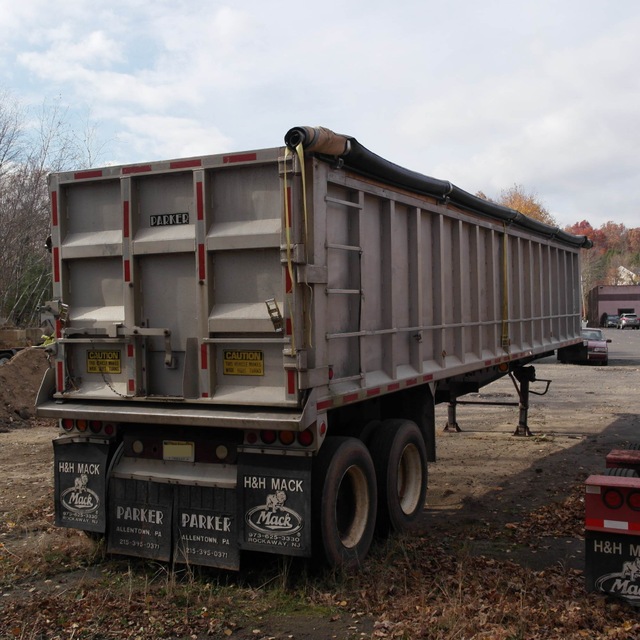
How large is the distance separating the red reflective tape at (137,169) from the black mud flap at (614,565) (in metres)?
4.24

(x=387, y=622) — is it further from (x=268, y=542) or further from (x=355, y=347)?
(x=355, y=347)

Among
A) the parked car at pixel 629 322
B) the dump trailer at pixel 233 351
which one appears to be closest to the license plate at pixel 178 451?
the dump trailer at pixel 233 351

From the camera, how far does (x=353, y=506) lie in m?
6.26

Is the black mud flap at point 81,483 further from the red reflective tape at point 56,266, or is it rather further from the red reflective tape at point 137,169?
the red reflective tape at point 137,169

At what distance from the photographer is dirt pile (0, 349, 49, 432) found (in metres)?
15.6

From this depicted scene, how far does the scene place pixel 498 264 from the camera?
401 inches

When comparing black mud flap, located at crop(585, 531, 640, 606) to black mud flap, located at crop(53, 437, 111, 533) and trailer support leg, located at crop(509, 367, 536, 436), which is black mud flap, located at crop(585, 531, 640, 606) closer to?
black mud flap, located at crop(53, 437, 111, 533)

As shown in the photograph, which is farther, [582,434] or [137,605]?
[582,434]

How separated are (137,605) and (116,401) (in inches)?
65.3

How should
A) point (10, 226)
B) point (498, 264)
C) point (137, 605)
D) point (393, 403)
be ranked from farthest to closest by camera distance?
point (10, 226) → point (498, 264) → point (393, 403) → point (137, 605)

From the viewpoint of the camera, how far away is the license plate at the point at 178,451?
5922mm

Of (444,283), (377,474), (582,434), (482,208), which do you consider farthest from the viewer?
(582,434)

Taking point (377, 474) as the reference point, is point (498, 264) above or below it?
above

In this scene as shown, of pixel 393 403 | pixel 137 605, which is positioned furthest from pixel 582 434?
pixel 137 605
